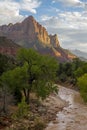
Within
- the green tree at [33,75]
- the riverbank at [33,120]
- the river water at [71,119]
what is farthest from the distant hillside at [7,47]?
the green tree at [33,75]

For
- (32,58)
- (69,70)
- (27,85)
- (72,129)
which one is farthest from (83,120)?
(69,70)

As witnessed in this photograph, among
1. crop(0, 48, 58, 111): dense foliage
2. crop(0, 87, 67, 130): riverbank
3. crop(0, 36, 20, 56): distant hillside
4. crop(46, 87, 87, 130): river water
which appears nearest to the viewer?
crop(0, 87, 67, 130): riverbank

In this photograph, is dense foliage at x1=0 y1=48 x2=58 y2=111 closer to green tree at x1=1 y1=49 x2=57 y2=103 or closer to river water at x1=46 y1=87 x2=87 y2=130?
green tree at x1=1 y1=49 x2=57 y2=103

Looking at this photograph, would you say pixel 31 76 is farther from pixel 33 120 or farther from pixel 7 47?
pixel 7 47

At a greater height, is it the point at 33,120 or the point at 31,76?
the point at 31,76

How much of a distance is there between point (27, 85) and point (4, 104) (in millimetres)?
7932

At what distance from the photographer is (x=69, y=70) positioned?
126938mm

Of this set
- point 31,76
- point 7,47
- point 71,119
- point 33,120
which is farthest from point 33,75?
point 7,47

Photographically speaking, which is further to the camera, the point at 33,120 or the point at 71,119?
the point at 71,119

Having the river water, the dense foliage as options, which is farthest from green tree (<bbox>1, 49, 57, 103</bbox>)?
the river water

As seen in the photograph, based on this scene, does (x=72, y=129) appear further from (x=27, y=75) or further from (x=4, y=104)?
(x=27, y=75)

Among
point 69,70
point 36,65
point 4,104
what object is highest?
point 69,70

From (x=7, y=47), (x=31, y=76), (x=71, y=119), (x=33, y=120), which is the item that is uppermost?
(x=7, y=47)

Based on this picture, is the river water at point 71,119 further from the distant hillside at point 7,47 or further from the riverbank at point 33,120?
the distant hillside at point 7,47
